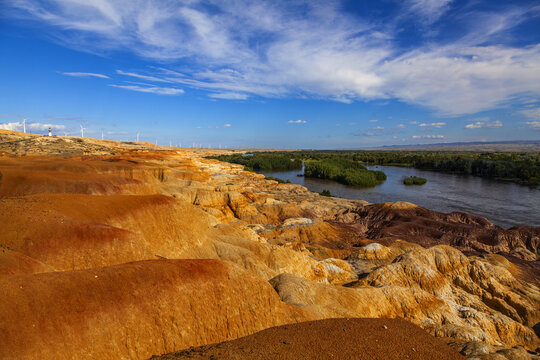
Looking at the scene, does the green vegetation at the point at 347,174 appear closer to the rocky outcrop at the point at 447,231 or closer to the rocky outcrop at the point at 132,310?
the rocky outcrop at the point at 447,231

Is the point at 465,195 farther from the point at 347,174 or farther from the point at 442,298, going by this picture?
the point at 442,298

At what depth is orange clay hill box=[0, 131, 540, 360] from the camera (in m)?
6.37

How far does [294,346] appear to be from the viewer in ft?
26.3

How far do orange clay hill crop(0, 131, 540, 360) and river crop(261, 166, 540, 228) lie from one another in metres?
26.3

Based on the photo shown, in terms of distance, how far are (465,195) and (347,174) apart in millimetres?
28545

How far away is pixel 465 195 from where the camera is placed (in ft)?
198

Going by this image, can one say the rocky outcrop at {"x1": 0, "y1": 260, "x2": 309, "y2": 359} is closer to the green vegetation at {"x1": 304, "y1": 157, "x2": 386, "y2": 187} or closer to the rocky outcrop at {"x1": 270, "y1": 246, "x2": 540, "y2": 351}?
the rocky outcrop at {"x1": 270, "y1": 246, "x2": 540, "y2": 351}

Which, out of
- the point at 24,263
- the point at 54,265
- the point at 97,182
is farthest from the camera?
the point at 97,182

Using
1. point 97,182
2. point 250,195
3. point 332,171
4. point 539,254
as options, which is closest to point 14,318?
point 97,182

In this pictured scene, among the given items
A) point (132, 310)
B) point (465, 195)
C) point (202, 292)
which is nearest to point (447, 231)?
point (465, 195)

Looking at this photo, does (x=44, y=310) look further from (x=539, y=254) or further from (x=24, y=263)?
(x=539, y=254)

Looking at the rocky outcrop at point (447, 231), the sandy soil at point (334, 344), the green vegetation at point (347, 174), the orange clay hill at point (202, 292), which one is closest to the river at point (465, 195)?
the green vegetation at point (347, 174)

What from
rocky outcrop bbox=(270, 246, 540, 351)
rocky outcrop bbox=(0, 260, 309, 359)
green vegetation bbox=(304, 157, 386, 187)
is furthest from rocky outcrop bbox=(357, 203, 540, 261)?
green vegetation bbox=(304, 157, 386, 187)

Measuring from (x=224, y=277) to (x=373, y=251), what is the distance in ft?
56.9
